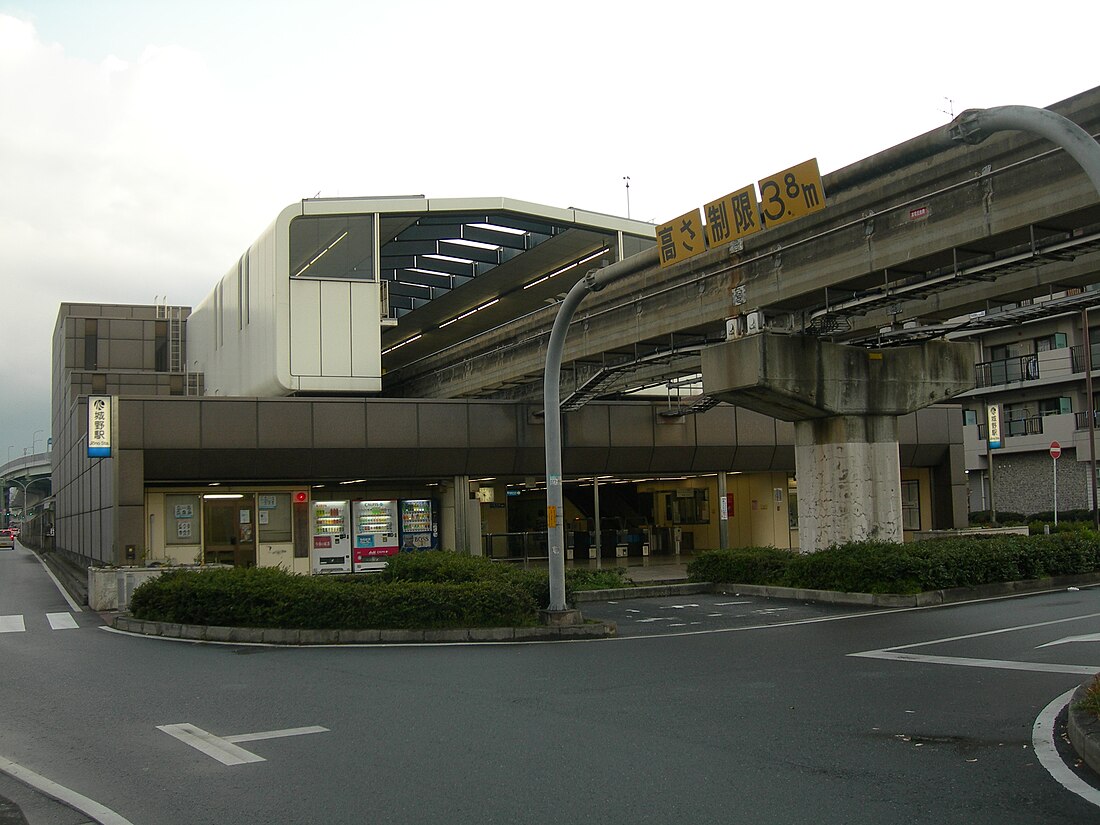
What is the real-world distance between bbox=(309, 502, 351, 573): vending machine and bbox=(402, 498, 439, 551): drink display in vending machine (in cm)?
190

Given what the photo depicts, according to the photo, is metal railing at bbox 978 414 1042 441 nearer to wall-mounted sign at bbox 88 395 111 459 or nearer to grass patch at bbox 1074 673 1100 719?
wall-mounted sign at bbox 88 395 111 459

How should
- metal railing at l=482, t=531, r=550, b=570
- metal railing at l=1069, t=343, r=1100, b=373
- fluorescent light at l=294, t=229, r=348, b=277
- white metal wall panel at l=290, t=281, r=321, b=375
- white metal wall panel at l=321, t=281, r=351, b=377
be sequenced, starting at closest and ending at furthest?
white metal wall panel at l=290, t=281, r=321, b=375 → white metal wall panel at l=321, t=281, r=351, b=377 → fluorescent light at l=294, t=229, r=348, b=277 → metal railing at l=482, t=531, r=550, b=570 → metal railing at l=1069, t=343, r=1100, b=373

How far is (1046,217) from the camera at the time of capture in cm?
1450

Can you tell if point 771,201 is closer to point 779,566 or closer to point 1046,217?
point 1046,217

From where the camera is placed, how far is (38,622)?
66.8 ft

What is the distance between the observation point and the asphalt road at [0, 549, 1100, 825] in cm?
659

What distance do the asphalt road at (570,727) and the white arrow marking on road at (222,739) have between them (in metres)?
0.04

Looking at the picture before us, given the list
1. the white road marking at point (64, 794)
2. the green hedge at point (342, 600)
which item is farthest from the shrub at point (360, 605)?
the white road marking at point (64, 794)

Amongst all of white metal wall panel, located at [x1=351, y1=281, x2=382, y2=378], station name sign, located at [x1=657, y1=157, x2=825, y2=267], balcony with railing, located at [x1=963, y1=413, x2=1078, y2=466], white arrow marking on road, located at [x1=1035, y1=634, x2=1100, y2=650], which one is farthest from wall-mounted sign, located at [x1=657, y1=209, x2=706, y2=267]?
balcony with railing, located at [x1=963, y1=413, x2=1078, y2=466]

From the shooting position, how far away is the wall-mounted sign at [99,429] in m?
26.4

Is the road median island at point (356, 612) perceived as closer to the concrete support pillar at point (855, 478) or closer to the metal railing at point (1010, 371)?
the concrete support pillar at point (855, 478)

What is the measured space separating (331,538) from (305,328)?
6.57m

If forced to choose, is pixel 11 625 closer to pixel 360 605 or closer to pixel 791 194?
pixel 360 605

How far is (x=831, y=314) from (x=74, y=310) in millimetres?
63062
